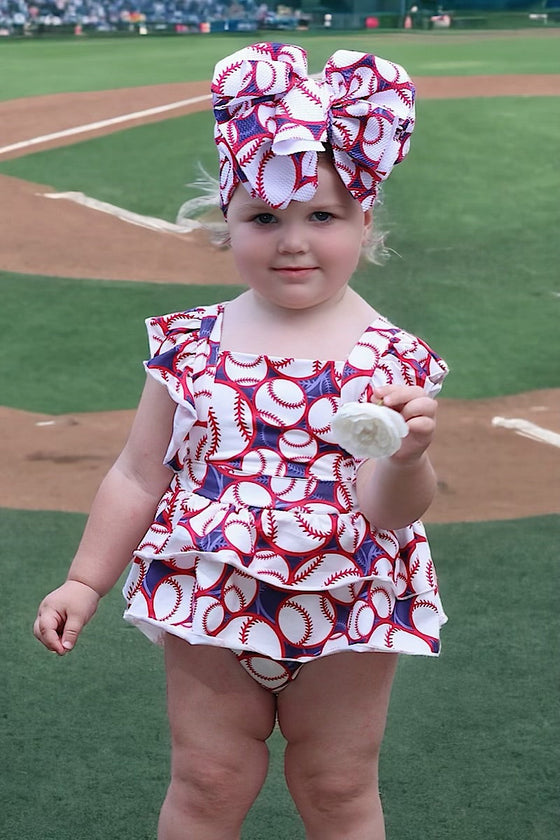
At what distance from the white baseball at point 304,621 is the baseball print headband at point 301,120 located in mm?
626

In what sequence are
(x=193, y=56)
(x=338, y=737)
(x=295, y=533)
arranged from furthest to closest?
1. (x=193, y=56)
2. (x=338, y=737)
3. (x=295, y=533)

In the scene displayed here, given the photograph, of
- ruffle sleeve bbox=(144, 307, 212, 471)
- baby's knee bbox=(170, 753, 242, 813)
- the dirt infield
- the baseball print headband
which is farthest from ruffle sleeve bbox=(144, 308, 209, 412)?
the dirt infield

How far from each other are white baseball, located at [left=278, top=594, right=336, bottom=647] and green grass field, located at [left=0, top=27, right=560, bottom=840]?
91 cm

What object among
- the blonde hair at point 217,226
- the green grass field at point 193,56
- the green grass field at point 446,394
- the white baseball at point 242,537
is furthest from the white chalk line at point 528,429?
the green grass field at point 193,56

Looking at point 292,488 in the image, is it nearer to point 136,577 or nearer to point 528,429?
point 136,577

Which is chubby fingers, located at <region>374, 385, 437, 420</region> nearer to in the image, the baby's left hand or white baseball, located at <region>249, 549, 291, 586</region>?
the baby's left hand

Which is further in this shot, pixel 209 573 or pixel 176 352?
pixel 176 352

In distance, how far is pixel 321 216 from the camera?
2154 mm

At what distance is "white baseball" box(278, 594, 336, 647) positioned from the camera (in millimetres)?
2100

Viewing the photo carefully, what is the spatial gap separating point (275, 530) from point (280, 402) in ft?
0.68

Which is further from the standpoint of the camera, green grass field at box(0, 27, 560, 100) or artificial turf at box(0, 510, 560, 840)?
green grass field at box(0, 27, 560, 100)

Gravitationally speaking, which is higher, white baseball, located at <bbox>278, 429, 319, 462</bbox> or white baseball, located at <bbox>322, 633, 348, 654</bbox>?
white baseball, located at <bbox>278, 429, 319, 462</bbox>

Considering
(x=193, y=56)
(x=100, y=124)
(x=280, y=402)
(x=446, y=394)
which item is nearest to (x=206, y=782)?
(x=280, y=402)

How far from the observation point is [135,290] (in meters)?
7.86
